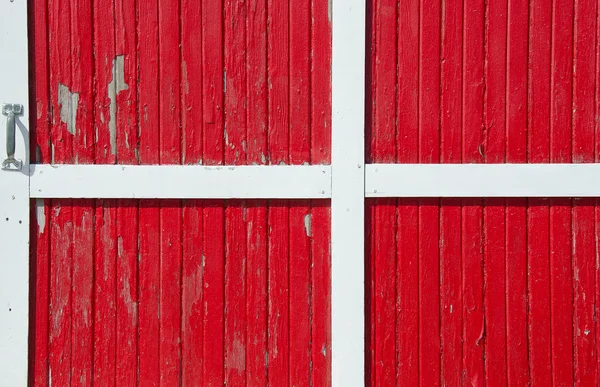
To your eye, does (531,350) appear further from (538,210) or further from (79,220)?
(79,220)

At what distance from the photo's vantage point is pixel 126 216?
2.28m

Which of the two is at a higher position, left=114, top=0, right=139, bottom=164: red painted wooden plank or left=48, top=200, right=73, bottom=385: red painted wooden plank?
left=114, top=0, right=139, bottom=164: red painted wooden plank

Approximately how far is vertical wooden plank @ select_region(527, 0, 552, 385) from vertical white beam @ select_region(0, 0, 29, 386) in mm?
2189

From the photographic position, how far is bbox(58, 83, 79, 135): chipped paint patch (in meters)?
2.29

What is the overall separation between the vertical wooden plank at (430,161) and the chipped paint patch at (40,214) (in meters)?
1.63

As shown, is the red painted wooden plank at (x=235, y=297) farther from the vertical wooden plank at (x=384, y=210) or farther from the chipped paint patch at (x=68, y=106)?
the chipped paint patch at (x=68, y=106)

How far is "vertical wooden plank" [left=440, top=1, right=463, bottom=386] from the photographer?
90.7 inches

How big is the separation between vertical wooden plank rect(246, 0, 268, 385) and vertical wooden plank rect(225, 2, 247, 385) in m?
0.02

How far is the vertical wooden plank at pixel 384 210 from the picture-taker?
7.55ft

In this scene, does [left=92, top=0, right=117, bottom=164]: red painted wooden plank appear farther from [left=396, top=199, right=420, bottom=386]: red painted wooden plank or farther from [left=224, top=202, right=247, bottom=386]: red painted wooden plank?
[left=396, top=199, right=420, bottom=386]: red painted wooden plank

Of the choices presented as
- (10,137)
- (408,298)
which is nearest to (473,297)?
(408,298)

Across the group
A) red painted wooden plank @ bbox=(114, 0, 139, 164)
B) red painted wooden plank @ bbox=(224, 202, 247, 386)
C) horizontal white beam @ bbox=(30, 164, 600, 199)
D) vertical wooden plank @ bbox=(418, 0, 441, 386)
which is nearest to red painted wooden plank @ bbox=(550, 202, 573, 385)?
→ horizontal white beam @ bbox=(30, 164, 600, 199)

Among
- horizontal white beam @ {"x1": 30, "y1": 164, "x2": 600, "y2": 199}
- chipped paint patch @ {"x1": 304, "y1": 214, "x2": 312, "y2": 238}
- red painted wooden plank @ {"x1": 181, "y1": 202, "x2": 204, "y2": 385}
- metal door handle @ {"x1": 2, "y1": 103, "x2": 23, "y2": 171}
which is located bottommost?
red painted wooden plank @ {"x1": 181, "y1": 202, "x2": 204, "y2": 385}

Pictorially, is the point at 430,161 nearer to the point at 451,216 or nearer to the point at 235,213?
the point at 451,216
